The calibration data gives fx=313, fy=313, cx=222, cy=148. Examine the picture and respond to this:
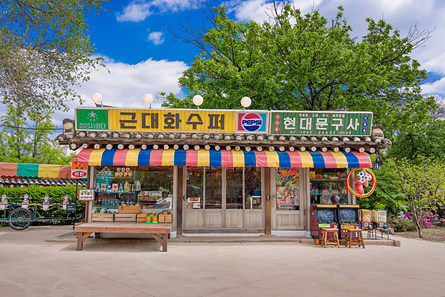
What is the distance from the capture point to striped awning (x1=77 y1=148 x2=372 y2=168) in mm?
9203

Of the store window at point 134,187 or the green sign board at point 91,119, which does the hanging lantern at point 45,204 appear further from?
the green sign board at point 91,119

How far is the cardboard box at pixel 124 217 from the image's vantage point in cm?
973

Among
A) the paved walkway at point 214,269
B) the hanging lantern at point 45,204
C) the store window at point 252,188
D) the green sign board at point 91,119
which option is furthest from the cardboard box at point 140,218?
the hanging lantern at point 45,204

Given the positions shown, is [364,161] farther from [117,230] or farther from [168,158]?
[117,230]

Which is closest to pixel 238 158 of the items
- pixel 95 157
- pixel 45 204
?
pixel 95 157

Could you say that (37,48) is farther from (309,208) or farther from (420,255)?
(420,255)

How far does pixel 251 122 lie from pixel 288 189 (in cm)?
268

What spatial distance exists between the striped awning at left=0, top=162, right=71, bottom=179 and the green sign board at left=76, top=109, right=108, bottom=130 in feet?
16.6

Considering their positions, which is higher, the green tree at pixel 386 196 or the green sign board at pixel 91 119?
the green sign board at pixel 91 119

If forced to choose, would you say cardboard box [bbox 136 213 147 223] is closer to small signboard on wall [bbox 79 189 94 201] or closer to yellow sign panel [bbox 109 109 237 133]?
small signboard on wall [bbox 79 189 94 201]

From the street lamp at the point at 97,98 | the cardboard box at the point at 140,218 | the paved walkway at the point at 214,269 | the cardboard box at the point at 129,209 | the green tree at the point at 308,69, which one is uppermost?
the green tree at the point at 308,69

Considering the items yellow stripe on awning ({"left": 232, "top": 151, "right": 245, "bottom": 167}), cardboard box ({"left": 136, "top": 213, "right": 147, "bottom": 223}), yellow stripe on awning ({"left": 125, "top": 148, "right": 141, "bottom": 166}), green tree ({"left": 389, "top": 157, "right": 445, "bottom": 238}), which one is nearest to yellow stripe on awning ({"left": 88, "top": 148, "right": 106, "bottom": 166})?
yellow stripe on awning ({"left": 125, "top": 148, "right": 141, "bottom": 166})

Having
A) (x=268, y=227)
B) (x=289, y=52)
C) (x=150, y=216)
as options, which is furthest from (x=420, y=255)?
(x=289, y=52)

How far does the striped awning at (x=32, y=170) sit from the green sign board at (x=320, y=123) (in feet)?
31.1
